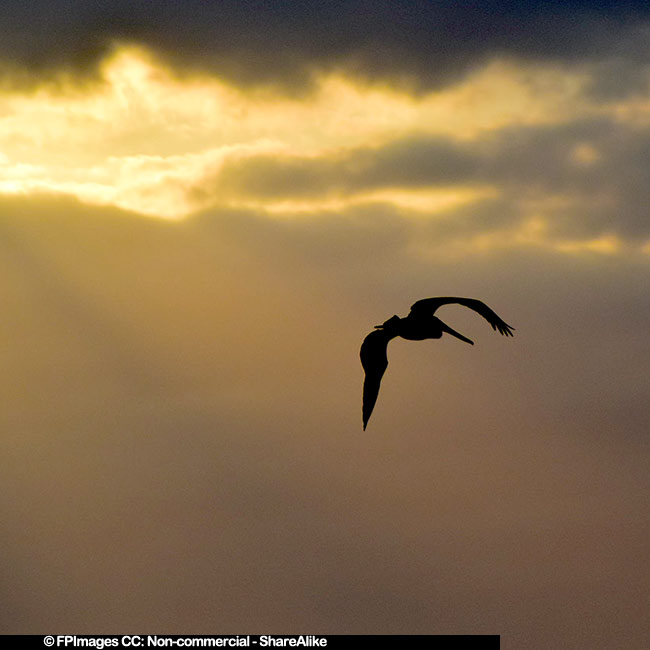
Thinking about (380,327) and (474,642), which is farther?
(474,642)

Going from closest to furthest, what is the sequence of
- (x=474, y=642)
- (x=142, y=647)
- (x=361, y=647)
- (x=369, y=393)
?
(x=369, y=393), (x=142, y=647), (x=474, y=642), (x=361, y=647)

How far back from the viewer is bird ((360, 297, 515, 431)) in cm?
3169

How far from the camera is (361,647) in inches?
1711

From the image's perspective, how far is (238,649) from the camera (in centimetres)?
4006

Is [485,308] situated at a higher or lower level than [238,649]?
higher

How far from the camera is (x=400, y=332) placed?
107 ft

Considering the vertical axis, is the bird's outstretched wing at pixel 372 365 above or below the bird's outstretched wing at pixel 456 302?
below

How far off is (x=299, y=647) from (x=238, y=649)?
3.12 metres

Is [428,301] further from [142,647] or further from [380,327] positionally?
[142,647]

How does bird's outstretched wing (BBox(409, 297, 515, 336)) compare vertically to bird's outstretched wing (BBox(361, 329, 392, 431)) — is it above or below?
above

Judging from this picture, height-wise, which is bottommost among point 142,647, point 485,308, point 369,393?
point 142,647

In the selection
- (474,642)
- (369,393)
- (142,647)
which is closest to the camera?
(369,393)

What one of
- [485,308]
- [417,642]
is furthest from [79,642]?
[485,308]

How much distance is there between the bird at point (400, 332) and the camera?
104 ft
